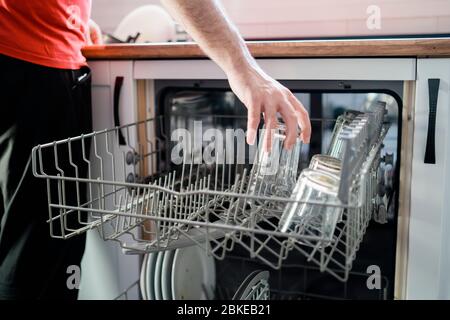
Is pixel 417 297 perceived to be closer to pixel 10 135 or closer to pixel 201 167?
pixel 201 167

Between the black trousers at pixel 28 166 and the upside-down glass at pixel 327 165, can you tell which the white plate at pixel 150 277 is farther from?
the upside-down glass at pixel 327 165

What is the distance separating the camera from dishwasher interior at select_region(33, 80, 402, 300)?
84 centimetres

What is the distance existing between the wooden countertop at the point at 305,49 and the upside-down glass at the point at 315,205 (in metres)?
0.34

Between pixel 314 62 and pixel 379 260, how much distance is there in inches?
22.4

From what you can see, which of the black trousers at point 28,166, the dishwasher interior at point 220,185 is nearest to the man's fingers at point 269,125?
the dishwasher interior at point 220,185

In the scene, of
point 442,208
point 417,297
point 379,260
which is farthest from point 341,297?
point 442,208

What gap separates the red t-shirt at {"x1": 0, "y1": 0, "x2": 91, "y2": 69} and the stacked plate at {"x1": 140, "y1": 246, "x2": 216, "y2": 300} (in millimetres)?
515

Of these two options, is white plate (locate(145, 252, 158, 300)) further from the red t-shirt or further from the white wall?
the white wall

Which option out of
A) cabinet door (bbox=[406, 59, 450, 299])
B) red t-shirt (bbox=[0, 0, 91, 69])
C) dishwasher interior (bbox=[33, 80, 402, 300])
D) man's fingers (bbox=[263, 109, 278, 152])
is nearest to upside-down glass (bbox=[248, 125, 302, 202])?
dishwasher interior (bbox=[33, 80, 402, 300])

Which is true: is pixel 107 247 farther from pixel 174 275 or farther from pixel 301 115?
pixel 301 115

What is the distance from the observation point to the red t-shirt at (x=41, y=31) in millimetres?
1043

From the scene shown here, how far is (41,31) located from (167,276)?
0.65 meters

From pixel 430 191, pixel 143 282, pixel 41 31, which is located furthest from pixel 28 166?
pixel 430 191

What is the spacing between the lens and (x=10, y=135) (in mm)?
1077
